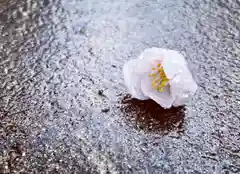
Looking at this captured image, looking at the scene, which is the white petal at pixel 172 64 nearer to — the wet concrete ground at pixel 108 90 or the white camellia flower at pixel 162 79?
the white camellia flower at pixel 162 79

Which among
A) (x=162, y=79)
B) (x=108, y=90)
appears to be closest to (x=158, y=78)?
(x=162, y=79)

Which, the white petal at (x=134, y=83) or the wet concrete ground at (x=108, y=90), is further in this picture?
the white petal at (x=134, y=83)

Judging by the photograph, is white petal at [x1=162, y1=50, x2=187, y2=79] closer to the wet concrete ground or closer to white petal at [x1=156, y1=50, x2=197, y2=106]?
white petal at [x1=156, y1=50, x2=197, y2=106]

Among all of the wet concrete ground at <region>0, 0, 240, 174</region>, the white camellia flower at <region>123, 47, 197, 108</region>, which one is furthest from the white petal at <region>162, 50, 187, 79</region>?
the wet concrete ground at <region>0, 0, 240, 174</region>

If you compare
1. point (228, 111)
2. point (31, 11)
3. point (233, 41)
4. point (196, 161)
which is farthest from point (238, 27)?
point (31, 11)

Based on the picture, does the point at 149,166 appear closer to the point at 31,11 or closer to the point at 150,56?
the point at 150,56

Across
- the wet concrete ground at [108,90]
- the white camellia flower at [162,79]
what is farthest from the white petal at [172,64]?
the wet concrete ground at [108,90]

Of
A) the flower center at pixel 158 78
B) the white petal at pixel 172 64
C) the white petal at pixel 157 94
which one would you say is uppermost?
the white petal at pixel 172 64
